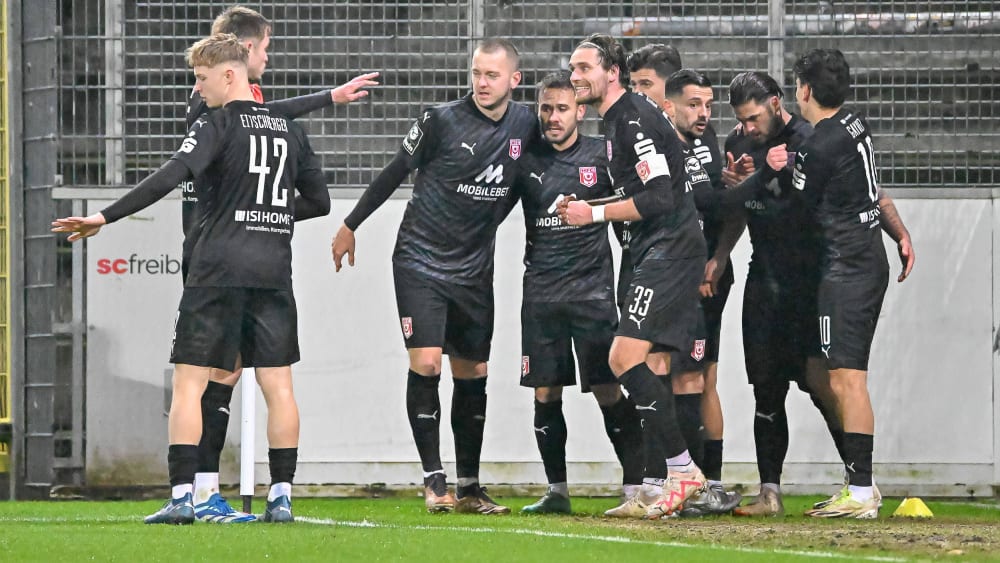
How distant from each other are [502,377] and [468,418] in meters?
1.77

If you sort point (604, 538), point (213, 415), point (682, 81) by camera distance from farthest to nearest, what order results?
point (682, 81) < point (213, 415) < point (604, 538)

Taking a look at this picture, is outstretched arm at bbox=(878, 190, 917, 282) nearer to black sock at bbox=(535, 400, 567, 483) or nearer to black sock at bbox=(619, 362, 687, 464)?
black sock at bbox=(619, 362, 687, 464)

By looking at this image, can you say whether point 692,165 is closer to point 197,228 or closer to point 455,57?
point 197,228

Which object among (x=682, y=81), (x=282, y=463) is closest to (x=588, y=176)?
(x=682, y=81)

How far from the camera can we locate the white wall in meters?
8.92

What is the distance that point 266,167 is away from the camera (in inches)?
238

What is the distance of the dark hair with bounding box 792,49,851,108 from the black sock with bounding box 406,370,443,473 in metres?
2.12

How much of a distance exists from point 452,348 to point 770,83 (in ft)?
6.18

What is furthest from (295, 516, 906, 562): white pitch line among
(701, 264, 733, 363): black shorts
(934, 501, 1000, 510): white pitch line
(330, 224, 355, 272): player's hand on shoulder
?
(934, 501, 1000, 510): white pitch line

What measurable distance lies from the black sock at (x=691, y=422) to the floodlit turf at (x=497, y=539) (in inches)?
18.6

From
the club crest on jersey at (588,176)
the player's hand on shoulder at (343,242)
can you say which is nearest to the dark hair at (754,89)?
the club crest on jersey at (588,176)

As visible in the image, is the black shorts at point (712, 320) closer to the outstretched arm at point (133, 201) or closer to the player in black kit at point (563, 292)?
the player in black kit at point (563, 292)

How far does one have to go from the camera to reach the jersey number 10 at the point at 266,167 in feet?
19.7

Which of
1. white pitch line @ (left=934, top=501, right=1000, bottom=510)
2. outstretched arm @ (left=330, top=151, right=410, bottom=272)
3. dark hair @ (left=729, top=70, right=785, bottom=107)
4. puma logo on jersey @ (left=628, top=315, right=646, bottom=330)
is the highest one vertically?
dark hair @ (left=729, top=70, right=785, bottom=107)
